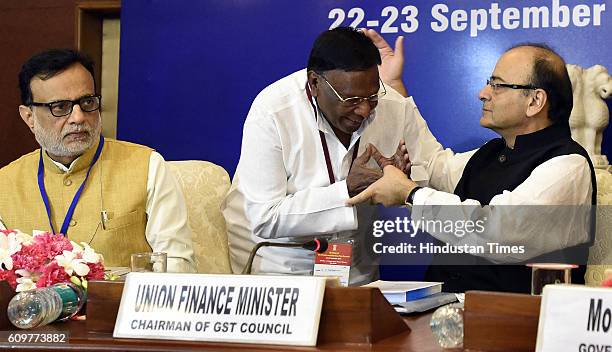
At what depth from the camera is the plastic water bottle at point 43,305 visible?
1.64 metres

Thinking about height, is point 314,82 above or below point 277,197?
above

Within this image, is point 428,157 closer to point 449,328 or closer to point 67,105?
point 67,105

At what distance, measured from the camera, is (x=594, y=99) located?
320 cm

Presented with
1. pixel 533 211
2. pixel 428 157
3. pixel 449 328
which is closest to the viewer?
pixel 449 328

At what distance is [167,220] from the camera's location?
2832 millimetres

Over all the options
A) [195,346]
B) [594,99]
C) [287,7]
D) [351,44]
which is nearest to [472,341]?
[195,346]

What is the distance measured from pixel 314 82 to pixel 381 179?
0.43 meters

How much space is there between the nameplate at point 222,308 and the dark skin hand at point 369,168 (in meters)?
1.49

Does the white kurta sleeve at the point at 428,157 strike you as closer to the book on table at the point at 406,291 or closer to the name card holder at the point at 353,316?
the book on table at the point at 406,291

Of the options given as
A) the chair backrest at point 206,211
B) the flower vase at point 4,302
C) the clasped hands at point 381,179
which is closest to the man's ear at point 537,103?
the clasped hands at point 381,179

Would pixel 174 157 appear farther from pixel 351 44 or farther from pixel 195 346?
pixel 195 346

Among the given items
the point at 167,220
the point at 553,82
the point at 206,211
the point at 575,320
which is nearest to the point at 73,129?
the point at 167,220

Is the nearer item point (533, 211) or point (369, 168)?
point (533, 211)
